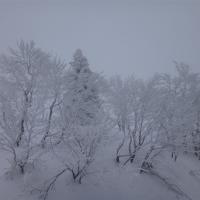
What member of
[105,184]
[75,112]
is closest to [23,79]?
[75,112]

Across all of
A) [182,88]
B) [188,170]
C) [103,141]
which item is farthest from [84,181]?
[182,88]

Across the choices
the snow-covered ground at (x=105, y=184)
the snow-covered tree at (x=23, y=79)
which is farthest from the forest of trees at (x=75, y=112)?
the snow-covered ground at (x=105, y=184)

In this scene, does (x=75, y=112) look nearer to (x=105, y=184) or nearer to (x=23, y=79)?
(x=23, y=79)

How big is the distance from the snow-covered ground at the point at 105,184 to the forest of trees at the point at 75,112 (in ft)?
2.18

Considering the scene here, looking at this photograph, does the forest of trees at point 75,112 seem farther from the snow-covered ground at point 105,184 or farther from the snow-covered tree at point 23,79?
the snow-covered ground at point 105,184

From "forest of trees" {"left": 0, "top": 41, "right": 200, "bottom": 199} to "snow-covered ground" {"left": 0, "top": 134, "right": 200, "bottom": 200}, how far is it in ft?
2.18

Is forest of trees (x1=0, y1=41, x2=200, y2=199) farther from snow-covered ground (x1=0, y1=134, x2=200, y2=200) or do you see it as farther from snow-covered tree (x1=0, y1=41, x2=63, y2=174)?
snow-covered ground (x1=0, y1=134, x2=200, y2=200)

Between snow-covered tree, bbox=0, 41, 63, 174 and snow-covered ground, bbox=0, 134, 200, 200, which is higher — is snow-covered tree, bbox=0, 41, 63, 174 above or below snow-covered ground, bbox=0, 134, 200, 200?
above

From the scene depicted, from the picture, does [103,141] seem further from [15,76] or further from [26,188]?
[15,76]

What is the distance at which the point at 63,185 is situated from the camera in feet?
51.2

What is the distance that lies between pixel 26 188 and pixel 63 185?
3.05 metres

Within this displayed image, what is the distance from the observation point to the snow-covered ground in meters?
14.4

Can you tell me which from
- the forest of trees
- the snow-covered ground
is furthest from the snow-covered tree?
the snow-covered ground

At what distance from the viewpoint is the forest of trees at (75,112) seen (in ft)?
49.3
